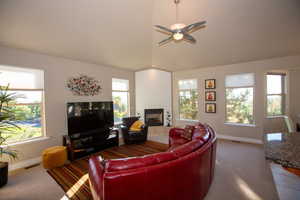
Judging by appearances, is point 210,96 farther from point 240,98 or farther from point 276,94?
point 276,94

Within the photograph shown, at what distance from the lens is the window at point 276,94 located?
4.64 m

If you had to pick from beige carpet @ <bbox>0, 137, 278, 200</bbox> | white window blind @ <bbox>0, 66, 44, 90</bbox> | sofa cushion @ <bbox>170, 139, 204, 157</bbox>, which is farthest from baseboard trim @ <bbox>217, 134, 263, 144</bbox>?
white window blind @ <bbox>0, 66, 44, 90</bbox>

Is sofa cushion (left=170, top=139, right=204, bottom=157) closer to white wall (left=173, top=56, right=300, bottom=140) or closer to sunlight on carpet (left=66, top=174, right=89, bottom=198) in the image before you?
sunlight on carpet (left=66, top=174, right=89, bottom=198)

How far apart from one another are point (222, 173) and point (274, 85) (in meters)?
4.17

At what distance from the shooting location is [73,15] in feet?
8.84

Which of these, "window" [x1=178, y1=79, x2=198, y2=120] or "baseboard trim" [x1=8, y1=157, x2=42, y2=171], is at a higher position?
"window" [x1=178, y1=79, x2=198, y2=120]

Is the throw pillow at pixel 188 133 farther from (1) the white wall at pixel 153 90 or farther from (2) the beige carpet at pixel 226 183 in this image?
(1) the white wall at pixel 153 90

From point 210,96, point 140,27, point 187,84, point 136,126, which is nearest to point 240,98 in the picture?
point 210,96

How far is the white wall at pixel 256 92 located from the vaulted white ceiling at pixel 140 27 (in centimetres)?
31

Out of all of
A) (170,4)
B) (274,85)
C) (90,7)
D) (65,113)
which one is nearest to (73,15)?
(90,7)

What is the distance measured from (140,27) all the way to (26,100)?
135 inches

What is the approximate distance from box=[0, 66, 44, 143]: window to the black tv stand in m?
0.84

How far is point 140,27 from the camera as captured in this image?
3387 millimetres

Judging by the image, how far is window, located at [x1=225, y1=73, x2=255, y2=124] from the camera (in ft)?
15.2
